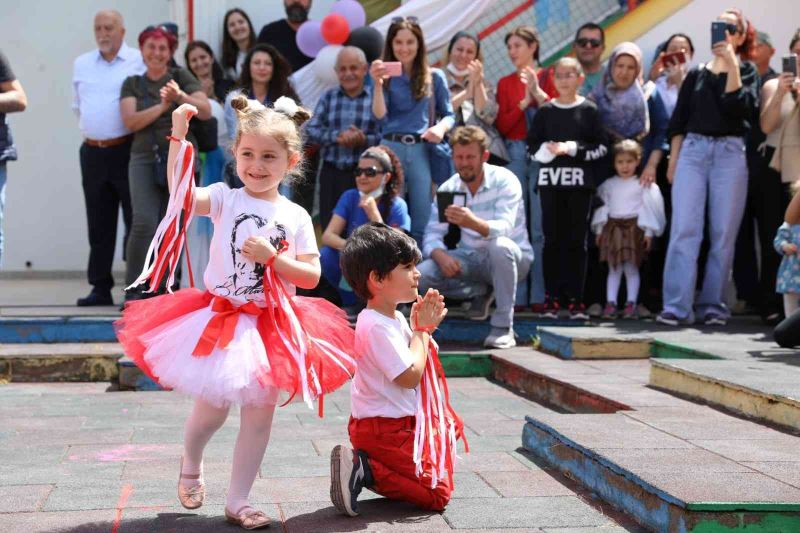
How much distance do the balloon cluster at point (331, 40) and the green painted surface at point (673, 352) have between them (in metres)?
3.08

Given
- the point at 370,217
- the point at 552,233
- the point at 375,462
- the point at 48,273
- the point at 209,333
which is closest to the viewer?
the point at 209,333

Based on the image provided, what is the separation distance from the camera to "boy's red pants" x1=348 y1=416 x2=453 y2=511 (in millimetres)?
3500

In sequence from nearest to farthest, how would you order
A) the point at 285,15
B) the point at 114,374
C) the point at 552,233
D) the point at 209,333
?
1. the point at 209,333
2. the point at 114,374
3. the point at 552,233
4. the point at 285,15

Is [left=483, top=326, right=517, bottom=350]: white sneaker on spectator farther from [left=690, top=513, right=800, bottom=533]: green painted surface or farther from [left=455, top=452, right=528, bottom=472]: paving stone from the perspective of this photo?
[left=690, top=513, right=800, bottom=533]: green painted surface

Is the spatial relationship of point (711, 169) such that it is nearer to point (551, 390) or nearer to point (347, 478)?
point (551, 390)

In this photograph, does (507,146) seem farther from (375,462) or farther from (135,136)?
(375,462)

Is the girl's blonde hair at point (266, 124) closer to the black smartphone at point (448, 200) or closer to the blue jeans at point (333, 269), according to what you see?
the black smartphone at point (448, 200)

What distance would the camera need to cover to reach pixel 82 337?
7.01 meters

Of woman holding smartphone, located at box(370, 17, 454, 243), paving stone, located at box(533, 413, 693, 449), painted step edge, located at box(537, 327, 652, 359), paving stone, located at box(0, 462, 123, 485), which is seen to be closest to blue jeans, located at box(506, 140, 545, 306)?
woman holding smartphone, located at box(370, 17, 454, 243)

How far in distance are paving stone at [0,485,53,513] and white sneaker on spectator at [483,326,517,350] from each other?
3.53 meters

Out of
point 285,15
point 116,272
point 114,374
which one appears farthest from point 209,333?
point 116,272

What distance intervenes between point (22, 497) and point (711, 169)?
5002 millimetres

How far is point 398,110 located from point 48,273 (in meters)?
4.42

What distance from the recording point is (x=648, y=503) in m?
3.28
